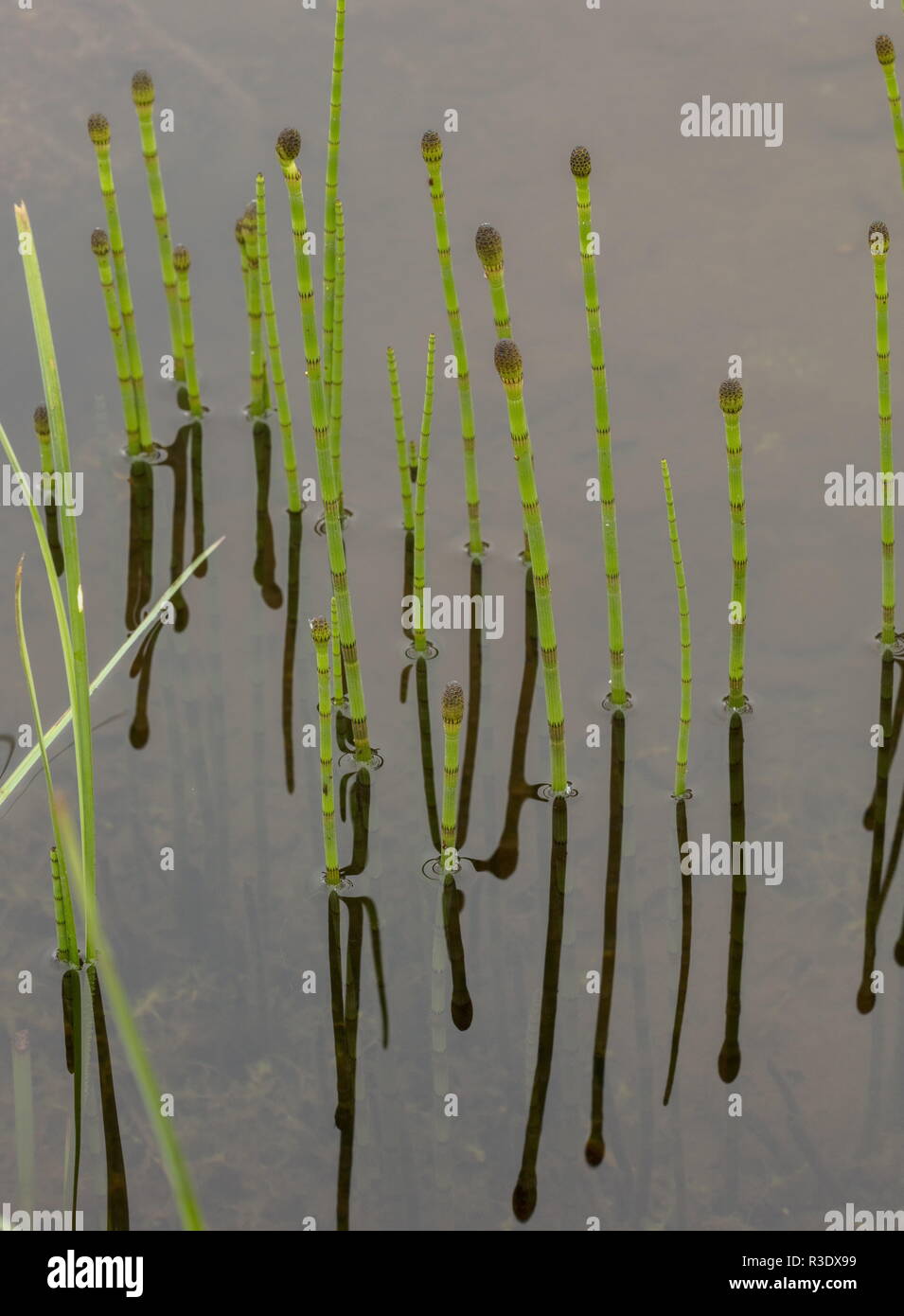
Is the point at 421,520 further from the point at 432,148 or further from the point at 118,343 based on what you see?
the point at 118,343

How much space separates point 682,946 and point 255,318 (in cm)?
177

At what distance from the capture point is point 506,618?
11.9 ft

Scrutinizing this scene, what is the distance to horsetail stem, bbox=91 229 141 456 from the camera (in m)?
3.73

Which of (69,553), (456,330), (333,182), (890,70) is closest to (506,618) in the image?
(456,330)

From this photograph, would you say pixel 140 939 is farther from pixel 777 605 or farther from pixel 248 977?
pixel 777 605

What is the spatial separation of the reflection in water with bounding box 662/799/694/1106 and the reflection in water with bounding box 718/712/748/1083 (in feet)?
0.24

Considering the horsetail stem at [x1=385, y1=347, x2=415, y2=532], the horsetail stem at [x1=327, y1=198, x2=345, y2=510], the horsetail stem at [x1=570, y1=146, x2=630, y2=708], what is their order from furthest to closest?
the horsetail stem at [x1=385, y1=347, x2=415, y2=532]
the horsetail stem at [x1=327, y1=198, x2=345, y2=510]
the horsetail stem at [x1=570, y1=146, x2=630, y2=708]

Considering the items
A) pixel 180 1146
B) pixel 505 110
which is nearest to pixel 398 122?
pixel 505 110

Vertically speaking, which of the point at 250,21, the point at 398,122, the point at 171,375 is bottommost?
the point at 171,375

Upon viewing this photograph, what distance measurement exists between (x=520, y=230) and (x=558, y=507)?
1.06 meters

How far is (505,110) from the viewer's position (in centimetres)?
480

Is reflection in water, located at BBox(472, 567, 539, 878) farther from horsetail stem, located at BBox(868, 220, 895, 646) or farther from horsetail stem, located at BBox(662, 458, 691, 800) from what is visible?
horsetail stem, located at BBox(868, 220, 895, 646)

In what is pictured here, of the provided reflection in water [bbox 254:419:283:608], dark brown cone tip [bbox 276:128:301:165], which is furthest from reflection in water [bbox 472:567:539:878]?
dark brown cone tip [bbox 276:128:301:165]

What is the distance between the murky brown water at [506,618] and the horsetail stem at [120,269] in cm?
13
